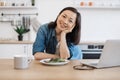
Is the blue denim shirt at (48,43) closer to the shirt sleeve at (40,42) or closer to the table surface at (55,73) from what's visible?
the shirt sleeve at (40,42)

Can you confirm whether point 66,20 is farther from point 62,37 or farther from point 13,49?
point 13,49

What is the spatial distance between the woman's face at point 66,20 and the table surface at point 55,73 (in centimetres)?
55

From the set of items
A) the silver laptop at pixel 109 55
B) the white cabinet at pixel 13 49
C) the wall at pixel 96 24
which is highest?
the wall at pixel 96 24

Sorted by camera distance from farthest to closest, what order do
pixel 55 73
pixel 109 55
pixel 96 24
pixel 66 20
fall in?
pixel 96 24 < pixel 66 20 < pixel 109 55 < pixel 55 73

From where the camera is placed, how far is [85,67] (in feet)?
5.53

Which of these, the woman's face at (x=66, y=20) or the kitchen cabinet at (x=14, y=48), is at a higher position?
the woman's face at (x=66, y=20)

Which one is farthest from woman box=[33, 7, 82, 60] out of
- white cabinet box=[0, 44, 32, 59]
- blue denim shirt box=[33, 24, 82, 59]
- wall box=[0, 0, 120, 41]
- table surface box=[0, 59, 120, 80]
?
wall box=[0, 0, 120, 41]

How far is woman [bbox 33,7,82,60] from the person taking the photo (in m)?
2.19

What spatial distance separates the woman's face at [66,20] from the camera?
7.15ft

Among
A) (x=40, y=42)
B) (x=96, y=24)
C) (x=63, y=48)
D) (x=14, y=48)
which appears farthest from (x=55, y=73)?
(x=96, y=24)

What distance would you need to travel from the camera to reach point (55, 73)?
4.87 feet

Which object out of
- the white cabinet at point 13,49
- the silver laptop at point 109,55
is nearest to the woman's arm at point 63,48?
the silver laptop at point 109,55

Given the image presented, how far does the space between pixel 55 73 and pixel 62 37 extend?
2.56 feet

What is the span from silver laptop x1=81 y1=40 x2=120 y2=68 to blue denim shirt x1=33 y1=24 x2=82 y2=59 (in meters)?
0.50
